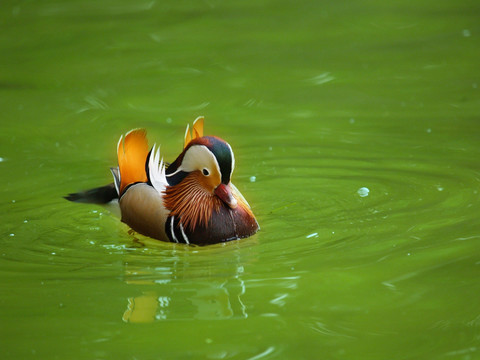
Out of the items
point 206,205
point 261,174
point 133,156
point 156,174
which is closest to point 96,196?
point 133,156

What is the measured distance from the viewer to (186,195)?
245 inches

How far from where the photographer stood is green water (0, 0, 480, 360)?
15.4 feet

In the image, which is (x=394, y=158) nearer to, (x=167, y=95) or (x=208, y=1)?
(x=167, y=95)

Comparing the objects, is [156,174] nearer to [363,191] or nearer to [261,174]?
[261,174]

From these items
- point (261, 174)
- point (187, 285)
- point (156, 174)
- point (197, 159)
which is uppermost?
point (197, 159)

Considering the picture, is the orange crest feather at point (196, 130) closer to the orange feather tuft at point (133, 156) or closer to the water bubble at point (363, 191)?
the orange feather tuft at point (133, 156)

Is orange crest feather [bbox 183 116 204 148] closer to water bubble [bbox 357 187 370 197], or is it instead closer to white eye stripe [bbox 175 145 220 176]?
white eye stripe [bbox 175 145 220 176]

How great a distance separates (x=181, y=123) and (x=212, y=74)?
1.53 metres

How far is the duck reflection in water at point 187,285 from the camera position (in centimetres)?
487

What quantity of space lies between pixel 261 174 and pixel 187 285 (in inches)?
92.4

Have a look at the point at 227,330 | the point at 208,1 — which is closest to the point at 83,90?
the point at 208,1

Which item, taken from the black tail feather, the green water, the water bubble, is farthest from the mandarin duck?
the water bubble

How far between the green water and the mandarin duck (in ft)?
0.47

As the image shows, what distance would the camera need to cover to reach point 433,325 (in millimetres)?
4621
